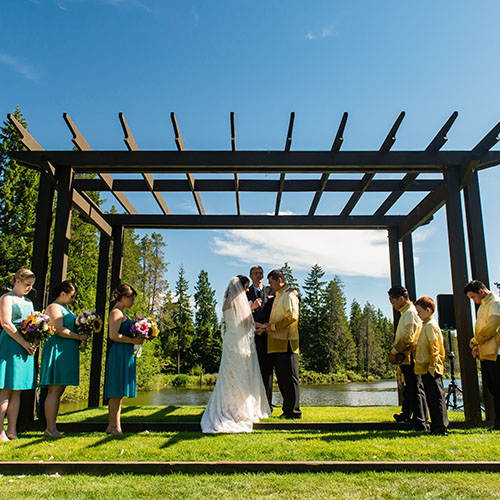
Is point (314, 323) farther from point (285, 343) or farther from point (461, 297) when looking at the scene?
point (461, 297)

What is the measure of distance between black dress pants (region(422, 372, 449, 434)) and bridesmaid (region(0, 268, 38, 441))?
430cm

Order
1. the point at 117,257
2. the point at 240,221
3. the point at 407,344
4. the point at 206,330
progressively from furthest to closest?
the point at 206,330 → the point at 117,257 → the point at 240,221 → the point at 407,344

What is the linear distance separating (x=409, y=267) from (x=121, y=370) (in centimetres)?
610

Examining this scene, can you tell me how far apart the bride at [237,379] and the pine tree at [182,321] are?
3749 cm

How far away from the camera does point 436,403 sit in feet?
15.6

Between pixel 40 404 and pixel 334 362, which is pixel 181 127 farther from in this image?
pixel 334 362

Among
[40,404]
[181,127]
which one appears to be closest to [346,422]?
[40,404]

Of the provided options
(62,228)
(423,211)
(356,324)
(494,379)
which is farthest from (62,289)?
(356,324)

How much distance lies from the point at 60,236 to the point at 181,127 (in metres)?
2.11

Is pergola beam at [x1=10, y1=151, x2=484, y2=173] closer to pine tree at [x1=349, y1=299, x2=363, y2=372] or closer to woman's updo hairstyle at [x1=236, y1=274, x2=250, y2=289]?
woman's updo hairstyle at [x1=236, y1=274, x2=250, y2=289]

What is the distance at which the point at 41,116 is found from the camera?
11.1 meters

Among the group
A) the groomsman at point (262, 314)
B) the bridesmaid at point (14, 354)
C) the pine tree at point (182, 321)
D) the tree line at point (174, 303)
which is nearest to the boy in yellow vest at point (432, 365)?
the groomsman at point (262, 314)

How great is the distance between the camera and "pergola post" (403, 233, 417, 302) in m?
8.68

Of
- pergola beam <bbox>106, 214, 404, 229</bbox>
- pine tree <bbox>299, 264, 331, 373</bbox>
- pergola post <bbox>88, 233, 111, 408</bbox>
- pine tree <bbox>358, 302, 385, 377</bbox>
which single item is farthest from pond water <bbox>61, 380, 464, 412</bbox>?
pine tree <bbox>358, 302, 385, 377</bbox>
